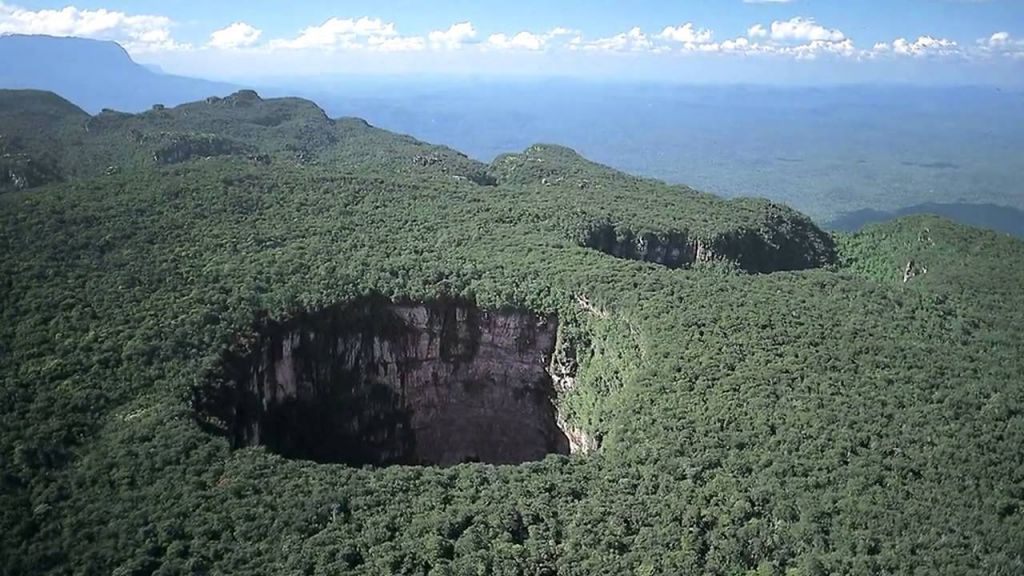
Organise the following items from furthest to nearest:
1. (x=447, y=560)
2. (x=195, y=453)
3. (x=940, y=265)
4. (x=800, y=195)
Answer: (x=800, y=195) → (x=940, y=265) → (x=195, y=453) → (x=447, y=560)

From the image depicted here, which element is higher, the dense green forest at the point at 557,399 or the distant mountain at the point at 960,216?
the dense green forest at the point at 557,399

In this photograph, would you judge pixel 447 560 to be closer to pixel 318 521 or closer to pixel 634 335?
pixel 318 521

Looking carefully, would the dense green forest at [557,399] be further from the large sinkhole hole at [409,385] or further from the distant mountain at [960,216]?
Result: the distant mountain at [960,216]

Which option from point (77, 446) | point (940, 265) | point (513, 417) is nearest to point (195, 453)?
point (77, 446)

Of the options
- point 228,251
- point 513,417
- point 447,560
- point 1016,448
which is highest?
point 228,251

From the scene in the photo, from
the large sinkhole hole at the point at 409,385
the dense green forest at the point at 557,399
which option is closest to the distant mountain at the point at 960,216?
the dense green forest at the point at 557,399

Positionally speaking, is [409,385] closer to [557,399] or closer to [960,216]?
[557,399]

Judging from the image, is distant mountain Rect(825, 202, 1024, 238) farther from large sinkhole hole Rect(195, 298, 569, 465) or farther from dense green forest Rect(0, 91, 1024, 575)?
large sinkhole hole Rect(195, 298, 569, 465)

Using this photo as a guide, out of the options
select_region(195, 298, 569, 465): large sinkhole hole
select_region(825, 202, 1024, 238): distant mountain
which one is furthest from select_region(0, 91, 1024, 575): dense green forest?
select_region(825, 202, 1024, 238): distant mountain
